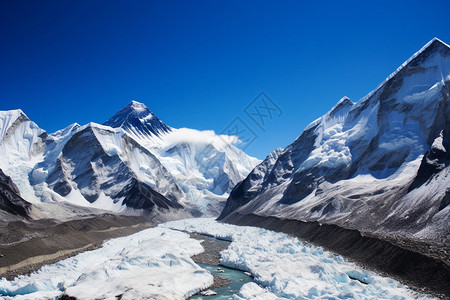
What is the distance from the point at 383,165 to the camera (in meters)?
87.4

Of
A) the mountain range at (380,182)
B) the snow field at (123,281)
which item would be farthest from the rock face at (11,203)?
the snow field at (123,281)

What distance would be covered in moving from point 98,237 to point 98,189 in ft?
359

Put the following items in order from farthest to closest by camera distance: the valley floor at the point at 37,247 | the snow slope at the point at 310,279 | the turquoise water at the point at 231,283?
the valley floor at the point at 37,247 → the turquoise water at the point at 231,283 → the snow slope at the point at 310,279

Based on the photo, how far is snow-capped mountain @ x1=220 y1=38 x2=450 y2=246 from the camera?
156ft

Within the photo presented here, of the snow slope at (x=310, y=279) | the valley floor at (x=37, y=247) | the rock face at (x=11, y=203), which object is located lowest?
the snow slope at (x=310, y=279)

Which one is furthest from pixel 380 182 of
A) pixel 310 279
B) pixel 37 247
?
pixel 37 247

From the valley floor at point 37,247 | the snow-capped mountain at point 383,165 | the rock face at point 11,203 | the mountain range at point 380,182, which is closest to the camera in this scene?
the mountain range at point 380,182

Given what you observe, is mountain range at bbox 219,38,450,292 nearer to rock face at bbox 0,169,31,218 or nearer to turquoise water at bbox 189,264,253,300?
turquoise water at bbox 189,264,253,300

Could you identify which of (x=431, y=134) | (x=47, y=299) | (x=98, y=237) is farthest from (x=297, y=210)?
(x=47, y=299)

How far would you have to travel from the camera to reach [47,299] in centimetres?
2541

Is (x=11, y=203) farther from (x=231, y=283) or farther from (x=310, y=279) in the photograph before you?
(x=310, y=279)

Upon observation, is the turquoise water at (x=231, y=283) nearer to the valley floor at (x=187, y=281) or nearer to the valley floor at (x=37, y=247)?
the valley floor at (x=187, y=281)

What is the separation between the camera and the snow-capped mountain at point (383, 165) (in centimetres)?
4766

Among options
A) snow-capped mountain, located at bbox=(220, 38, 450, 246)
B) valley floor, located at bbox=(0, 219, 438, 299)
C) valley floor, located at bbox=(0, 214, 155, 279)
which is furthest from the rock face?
valley floor, located at bbox=(0, 219, 438, 299)
